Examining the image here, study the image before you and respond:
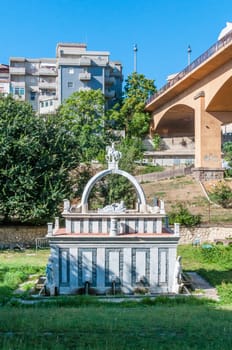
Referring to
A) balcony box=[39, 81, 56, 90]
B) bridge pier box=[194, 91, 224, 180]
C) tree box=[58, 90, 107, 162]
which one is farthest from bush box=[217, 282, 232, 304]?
balcony box=[39, 81, 56, 90]

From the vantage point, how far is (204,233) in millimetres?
28719

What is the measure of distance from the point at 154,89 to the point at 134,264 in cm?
5174

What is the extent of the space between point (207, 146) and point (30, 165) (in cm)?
2111

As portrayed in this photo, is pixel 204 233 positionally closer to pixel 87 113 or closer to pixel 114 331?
pixel 114 331

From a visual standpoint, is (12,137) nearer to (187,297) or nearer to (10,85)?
(187,297)

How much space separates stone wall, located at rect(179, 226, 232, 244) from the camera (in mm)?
28522

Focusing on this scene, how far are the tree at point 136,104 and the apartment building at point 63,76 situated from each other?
3.92 m

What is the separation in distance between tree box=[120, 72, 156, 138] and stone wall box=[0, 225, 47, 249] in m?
33.7

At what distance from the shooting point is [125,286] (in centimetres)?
1584

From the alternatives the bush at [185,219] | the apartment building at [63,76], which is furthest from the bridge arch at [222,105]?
the apartment building at [63,76]

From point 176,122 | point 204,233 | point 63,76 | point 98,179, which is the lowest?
point 204,233

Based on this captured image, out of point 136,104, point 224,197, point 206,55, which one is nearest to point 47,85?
point 136,104

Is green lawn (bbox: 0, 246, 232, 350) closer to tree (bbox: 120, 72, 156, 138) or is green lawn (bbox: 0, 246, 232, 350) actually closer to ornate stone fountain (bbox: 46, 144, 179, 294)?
ornate stone fountain (bbox: 46, 144, 179, 294)

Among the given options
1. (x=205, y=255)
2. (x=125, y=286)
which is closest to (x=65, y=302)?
(x=125, y=286)
